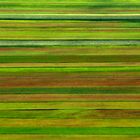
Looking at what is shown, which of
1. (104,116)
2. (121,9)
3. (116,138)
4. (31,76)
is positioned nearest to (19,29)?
(31,76)

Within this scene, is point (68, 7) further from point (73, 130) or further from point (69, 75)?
point (73, 130)

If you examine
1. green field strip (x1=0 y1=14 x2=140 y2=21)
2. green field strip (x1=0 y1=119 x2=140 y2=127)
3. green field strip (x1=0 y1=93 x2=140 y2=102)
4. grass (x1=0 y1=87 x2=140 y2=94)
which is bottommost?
green field strip (x1=0 y1=119 x2=140 y2=127)

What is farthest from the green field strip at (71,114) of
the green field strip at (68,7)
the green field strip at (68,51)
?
the green field strip at (68,7)

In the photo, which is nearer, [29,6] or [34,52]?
[34,52]

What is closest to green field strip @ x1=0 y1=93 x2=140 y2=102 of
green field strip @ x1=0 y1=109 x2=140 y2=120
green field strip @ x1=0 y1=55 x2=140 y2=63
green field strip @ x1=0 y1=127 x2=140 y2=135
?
green field strip @ x1=0 y1=109 x2=140 y2=120

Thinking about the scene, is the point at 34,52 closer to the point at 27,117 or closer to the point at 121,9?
the point at 27,117

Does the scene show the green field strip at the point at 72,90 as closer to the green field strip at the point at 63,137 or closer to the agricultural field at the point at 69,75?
the agricultural field at the point at 69,75

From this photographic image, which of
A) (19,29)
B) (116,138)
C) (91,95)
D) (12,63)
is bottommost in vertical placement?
(116,138)

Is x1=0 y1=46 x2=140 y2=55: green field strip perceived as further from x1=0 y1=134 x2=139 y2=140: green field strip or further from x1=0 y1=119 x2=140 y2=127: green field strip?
x1=0 y1=134 x2=139 y2=140: green field strip
